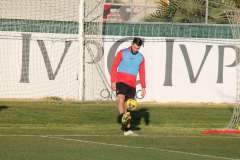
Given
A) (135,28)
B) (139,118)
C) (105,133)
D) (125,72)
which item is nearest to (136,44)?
(125,72)

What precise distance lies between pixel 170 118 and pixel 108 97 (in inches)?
239

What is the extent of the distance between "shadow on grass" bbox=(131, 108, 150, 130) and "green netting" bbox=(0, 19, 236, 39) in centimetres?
516

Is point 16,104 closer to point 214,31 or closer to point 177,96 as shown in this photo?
point 177,96

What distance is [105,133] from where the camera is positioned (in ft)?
61.7

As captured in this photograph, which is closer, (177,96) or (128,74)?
(128,74)

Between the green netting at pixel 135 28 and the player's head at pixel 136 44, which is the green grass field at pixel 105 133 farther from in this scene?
the green netting at pixel 135 28

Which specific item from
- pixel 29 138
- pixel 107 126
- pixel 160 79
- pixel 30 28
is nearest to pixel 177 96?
pixel 160 79

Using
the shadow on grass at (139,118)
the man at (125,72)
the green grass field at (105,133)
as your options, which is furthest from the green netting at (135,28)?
the man at (125,72)

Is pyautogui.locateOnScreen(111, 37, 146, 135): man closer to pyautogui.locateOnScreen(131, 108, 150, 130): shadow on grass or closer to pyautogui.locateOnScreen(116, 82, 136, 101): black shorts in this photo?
pyautogui.locateOnScreen(116, 82, 136, 101): black shorts

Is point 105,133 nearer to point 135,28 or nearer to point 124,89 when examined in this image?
point 124,89

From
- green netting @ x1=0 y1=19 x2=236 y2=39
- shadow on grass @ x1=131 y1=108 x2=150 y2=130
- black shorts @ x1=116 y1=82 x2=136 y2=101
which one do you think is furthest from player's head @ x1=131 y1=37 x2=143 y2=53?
green netting @ x1=0 y1=19 x2=236 y2=39

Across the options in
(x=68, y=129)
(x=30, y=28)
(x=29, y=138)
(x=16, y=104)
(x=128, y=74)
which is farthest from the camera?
(x=30, y=28)

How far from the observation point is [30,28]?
28.5 metres

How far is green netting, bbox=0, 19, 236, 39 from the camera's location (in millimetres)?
28500
